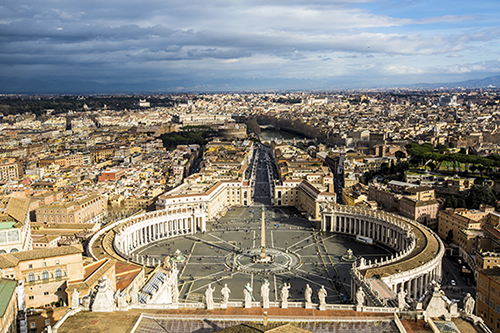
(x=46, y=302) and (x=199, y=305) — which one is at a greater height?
(x=199, y=305)

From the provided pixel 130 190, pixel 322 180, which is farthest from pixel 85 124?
pixel 322 180

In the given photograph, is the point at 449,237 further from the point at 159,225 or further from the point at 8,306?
the point at 8,306

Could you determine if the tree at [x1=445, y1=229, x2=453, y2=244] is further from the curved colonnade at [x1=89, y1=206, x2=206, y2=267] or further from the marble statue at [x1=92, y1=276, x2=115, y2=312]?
the marble statue at [x1=92, y1=276, x2=115, y2=312]

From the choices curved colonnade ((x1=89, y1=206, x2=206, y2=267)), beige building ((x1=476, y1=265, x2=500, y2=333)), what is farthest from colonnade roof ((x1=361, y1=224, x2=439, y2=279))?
curved colonnade ((x1=89, y1=206, x2=206, y2=267))

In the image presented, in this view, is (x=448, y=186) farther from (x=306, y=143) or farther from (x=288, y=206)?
(x=306, y=143)

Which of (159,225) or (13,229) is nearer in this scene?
(13,229)

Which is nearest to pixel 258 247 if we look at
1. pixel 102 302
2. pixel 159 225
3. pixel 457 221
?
pixel 159 225
